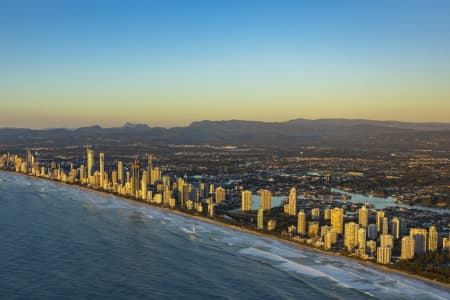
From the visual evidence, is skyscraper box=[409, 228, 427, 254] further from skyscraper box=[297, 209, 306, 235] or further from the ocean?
skyscraper box=[297, 209, 306, 235]

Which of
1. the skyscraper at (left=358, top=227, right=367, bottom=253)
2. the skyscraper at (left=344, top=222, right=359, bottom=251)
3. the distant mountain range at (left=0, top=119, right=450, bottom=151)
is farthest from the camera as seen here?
the distant mountain range at (left=0, top=119, right=450, bottom=151)

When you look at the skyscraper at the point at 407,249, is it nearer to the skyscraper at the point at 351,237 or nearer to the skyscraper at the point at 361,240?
the skyscraper at the point at 361,240

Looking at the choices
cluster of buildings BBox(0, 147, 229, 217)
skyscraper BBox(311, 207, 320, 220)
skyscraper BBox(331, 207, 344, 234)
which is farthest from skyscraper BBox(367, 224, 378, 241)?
cluster of buildings BBox(0, 147, 229, 217)

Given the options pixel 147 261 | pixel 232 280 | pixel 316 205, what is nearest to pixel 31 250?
pixel 147 261

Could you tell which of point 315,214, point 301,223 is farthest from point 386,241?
point 315,214

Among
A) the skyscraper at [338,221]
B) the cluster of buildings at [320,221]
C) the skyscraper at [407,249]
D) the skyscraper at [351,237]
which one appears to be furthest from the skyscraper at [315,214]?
the skyscraper at [407,249]

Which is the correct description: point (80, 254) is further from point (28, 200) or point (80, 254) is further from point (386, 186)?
point (386, 186)
